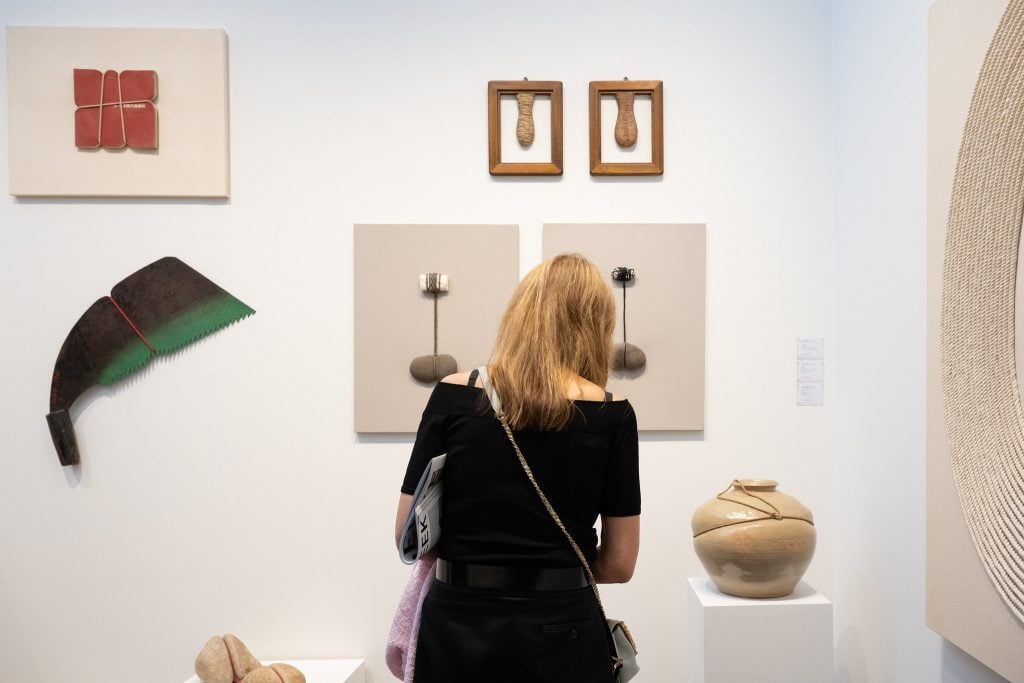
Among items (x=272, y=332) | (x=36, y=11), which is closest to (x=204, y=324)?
(x=272, y=332)

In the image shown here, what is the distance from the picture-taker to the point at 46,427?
2.61 metres

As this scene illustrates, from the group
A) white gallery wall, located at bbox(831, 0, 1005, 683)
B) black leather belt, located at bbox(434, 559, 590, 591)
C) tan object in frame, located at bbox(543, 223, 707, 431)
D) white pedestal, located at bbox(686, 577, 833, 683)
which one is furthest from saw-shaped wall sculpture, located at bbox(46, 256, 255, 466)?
white gallery wall, located at bbox(831, 0, 1005, 683)

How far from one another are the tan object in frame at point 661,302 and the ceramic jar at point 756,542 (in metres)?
0.59

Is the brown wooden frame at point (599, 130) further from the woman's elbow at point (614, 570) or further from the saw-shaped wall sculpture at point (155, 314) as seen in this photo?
the woman's elbow at point (614, 570)

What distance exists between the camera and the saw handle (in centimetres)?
255

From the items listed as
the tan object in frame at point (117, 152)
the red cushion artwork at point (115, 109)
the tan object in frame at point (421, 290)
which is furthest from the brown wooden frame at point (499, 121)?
the red cushion artwork at point (115, 109)

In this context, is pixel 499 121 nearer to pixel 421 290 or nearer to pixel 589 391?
pixel 421 290

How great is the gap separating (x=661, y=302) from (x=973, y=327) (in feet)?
3.55

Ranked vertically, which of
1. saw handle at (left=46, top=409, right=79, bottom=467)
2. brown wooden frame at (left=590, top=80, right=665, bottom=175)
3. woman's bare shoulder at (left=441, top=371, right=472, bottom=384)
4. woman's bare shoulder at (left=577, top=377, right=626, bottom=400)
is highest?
brown wooden frame at (left=590, top=80, right=665, bottom=175)

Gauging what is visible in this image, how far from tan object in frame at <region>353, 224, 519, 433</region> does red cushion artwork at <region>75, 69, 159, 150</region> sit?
2.48 feet

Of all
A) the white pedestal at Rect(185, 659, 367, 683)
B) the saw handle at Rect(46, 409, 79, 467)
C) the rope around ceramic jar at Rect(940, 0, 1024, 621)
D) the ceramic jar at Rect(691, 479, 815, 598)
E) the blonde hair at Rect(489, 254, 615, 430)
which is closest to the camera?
the blonde hair at Rect(489, 254, 615, 430)

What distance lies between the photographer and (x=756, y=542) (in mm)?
1953

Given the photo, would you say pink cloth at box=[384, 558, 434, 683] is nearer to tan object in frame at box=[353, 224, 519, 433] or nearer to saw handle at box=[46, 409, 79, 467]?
tan object in frame at box=[353, 224, 519, 433]

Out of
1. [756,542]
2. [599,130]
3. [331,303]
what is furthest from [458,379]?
[599,130]
